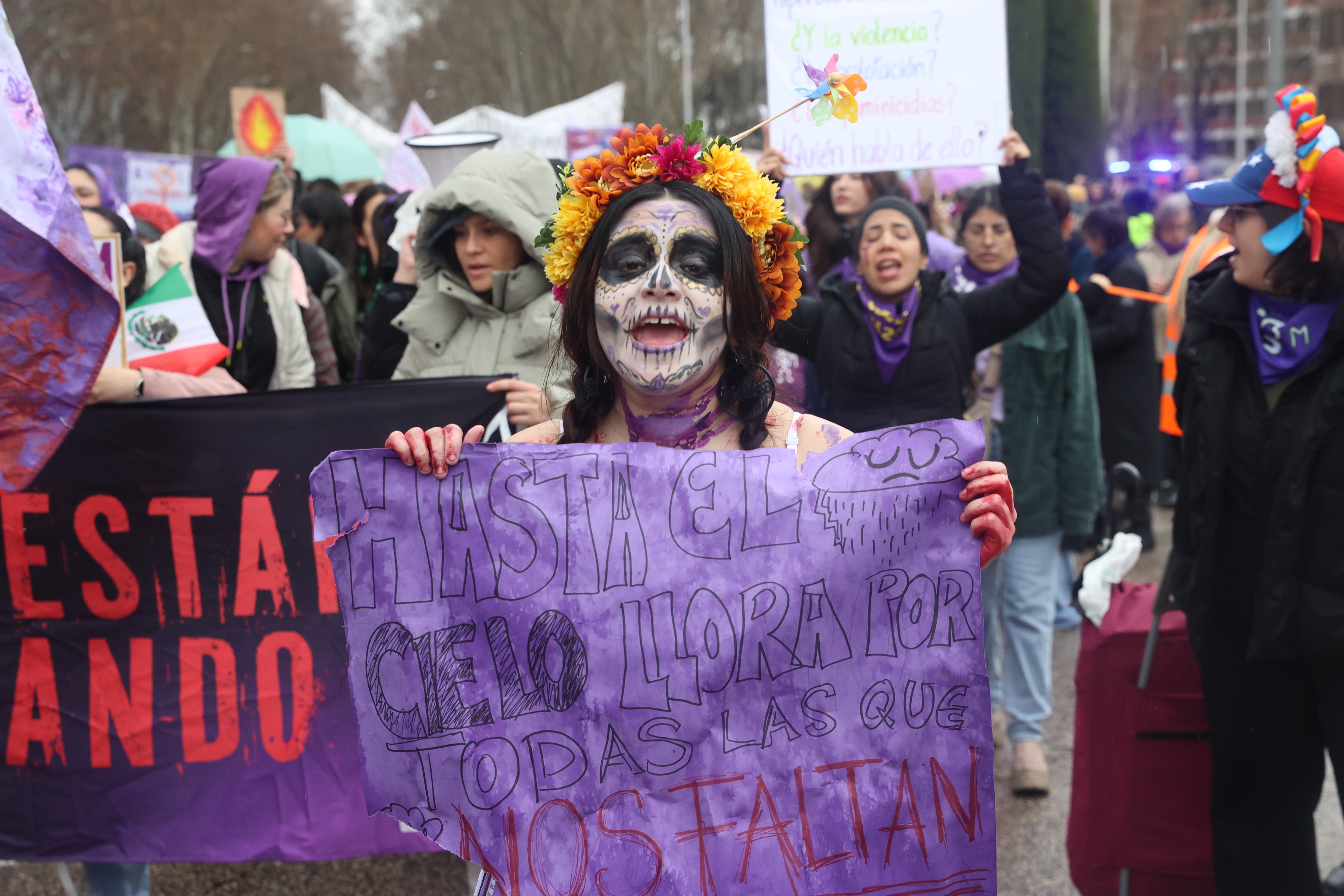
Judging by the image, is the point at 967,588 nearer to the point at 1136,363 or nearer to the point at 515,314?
the point at 515,314

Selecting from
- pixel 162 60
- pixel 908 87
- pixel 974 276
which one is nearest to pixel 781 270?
pixel 908 87

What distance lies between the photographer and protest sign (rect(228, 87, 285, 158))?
13805mm

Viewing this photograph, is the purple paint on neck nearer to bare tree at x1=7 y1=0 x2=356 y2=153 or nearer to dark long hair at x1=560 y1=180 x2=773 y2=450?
dark long hair at x1=560 y1=180 x2=773 y2=450

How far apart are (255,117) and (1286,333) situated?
12.9 m

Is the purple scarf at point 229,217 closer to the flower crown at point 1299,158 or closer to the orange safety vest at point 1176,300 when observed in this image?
the orange safety vest at point 1176,300

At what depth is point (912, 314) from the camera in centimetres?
413

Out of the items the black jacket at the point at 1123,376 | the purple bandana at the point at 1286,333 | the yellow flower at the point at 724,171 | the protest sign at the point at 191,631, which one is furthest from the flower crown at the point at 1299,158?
the black jacket at the point at 1123,376

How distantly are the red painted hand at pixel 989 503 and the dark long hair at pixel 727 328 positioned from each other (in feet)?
1.31

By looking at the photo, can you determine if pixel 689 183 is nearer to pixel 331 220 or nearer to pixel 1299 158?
pixel 1299 158

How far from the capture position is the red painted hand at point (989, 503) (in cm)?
212

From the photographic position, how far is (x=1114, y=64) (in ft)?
213

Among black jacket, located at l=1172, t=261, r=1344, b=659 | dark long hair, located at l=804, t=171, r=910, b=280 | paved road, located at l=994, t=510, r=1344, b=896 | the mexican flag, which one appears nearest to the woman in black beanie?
black jacket, located at l=1172, t=261, r=1344, b=659

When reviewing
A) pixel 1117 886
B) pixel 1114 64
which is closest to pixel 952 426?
pixel 1117 886

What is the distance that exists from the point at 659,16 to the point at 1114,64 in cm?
3472
